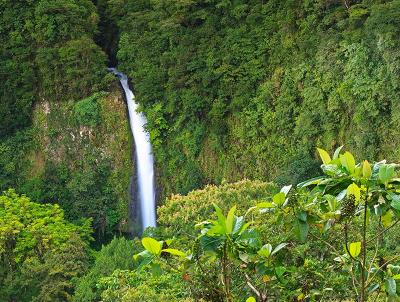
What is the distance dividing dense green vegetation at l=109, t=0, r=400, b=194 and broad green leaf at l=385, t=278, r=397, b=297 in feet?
33.9

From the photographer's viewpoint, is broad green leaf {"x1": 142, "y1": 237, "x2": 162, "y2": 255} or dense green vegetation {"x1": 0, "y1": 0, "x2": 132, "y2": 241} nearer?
broad green leaf {"x1": 142, "y1": 237, "x2": 162, "y2": 255}

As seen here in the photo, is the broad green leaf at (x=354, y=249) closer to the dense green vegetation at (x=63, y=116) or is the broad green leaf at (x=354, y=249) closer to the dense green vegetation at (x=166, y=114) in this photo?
the dense green vegetation at (x=166, y=114)

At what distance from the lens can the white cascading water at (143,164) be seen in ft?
54.9

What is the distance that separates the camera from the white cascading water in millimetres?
16719

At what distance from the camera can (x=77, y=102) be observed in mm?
17797

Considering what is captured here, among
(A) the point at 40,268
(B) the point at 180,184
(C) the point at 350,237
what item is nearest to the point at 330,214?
(C) the point at 350,237

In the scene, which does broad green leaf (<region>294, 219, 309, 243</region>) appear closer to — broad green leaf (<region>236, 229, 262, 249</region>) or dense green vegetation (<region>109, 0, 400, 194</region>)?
broad green leaf (<region>236, 229, 262, 249</region>)

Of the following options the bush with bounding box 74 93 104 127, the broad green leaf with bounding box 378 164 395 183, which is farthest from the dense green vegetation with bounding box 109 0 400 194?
the broad green leaf with bounding box 378 164 395 183

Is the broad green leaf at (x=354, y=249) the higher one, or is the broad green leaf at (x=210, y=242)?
the broad green leaf at (x=210, y=242)

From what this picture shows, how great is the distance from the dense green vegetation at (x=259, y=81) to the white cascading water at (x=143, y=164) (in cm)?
51

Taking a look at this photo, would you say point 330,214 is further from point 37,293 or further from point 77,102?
point 77,102

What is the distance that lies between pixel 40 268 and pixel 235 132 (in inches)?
235

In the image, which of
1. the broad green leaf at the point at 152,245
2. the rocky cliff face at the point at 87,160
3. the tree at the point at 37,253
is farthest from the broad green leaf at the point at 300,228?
the rocky cliff face at the point at 87,160

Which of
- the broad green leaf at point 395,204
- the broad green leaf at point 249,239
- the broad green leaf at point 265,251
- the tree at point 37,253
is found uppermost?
the broad green leaf at point 395,204
